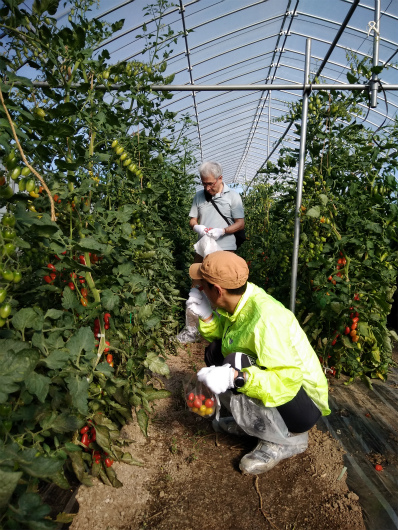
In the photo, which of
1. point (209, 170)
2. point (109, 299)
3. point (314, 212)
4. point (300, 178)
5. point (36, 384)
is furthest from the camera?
point (209, 170)

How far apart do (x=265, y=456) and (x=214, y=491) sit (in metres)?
0.27

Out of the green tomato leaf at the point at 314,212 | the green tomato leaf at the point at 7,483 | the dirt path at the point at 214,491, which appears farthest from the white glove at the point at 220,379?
the green tomato leaf at the point at 314,212

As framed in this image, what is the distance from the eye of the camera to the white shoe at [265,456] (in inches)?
71.1

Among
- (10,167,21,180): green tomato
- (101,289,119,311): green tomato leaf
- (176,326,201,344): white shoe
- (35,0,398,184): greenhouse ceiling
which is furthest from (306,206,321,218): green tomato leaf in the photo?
(10,167,21,180): green tomato

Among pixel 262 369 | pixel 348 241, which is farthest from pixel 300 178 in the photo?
pixel 262 369

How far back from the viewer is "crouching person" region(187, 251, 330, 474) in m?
1.63

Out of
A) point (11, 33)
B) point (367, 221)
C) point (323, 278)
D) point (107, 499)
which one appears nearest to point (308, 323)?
point (323, 278)

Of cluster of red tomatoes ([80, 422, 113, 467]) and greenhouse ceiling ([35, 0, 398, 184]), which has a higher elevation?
greenhouse ceiling ([35, 0, 398, 184])

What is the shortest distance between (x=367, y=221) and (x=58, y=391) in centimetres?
202

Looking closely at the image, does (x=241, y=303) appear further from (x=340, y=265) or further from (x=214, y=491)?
(x=340, y=265)

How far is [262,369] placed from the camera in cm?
174

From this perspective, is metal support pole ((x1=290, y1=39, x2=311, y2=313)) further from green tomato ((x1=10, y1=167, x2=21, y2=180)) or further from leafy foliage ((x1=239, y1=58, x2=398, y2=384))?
green tomato ((x1=10, y1=167, x2=21, y2=180))

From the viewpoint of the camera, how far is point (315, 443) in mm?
2008

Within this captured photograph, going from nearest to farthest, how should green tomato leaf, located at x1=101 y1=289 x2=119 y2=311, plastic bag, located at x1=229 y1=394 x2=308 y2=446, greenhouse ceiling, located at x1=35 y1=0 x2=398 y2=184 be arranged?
1. green tomato leaf, located at x1=101 y1=289 x2=119 y2=311
2. plastic bag, located at x1=229 y1=394 x2=308 y2=446
3. greenhouse ceiling, located at x1=35 y1=0 x2=398 y2=184
